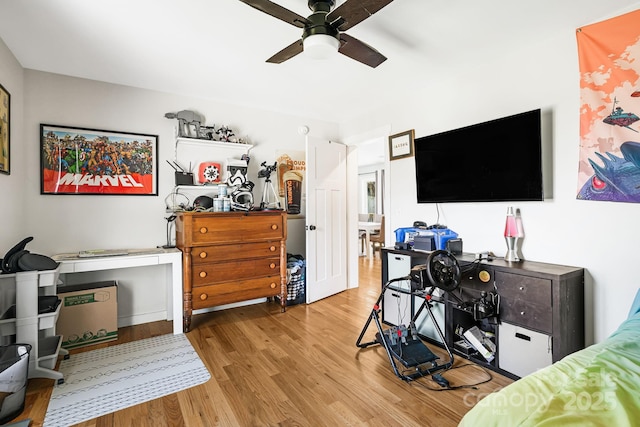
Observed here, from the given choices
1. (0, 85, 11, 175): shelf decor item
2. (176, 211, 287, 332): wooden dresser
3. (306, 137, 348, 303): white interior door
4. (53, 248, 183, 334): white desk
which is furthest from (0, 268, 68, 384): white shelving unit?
(306, 137, 348, 303): white interior door

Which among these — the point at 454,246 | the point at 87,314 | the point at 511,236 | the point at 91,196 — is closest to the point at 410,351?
the point at 454,246

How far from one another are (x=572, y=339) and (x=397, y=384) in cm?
117

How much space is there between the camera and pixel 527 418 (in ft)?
2.48

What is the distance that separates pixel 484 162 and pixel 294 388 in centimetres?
224

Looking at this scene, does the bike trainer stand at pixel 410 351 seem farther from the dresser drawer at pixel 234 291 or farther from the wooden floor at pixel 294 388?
the dresser drawer at pixel 234 291

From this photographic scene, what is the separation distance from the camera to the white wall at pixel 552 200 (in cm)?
202

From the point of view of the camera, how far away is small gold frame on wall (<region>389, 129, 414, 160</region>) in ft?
11.0

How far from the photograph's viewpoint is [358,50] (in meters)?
1.97

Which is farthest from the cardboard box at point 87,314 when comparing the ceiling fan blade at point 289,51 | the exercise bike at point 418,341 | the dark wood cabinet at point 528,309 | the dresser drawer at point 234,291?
the dark wood cabinet at point 528,309

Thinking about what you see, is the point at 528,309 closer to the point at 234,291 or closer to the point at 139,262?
the point at 234,291

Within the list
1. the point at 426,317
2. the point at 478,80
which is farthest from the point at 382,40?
the point at 426,317

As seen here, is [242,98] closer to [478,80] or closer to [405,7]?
[405,7]

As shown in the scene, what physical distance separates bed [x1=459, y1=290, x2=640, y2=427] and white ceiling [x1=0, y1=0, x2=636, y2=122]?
6.40 feet

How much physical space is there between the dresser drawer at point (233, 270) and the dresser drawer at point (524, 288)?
2.15 meters
